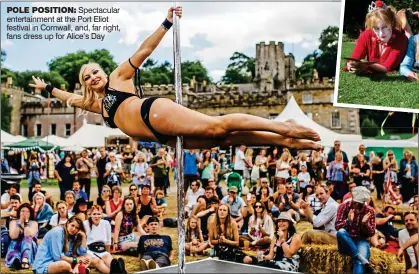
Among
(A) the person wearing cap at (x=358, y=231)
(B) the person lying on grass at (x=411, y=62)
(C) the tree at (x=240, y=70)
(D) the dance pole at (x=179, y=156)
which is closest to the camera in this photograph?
(D) the dance pole at (x=179, y=156)

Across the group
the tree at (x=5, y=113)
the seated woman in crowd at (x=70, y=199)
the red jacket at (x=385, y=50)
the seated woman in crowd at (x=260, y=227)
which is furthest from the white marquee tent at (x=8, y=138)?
the red jacket at (x=385, y=50)

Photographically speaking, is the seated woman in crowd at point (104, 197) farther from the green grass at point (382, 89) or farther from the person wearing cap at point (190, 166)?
the green grass at point (382, 89)

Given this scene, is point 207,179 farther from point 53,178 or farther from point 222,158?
point 53,178

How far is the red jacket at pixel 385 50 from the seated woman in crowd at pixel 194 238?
241 centimetres

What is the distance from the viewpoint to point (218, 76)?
6.66 m

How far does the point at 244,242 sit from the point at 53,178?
2.14m

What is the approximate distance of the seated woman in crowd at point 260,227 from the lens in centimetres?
667

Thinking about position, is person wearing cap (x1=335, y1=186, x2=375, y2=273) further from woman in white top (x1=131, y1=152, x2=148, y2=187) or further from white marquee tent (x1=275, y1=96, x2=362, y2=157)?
woman in white top (x1=131, y1=152, x2=148, y2=187)

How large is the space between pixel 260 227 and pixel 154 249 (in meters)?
1.14

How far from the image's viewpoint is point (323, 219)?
654 cm

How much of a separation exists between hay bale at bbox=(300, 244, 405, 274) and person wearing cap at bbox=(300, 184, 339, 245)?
0.24 ft

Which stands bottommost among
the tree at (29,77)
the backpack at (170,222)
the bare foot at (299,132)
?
the backpack at (170,222)

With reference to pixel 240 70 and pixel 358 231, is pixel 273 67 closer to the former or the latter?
pixel 240 70

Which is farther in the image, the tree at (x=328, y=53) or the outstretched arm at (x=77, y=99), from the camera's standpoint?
the tree at (x=328, y=53)
